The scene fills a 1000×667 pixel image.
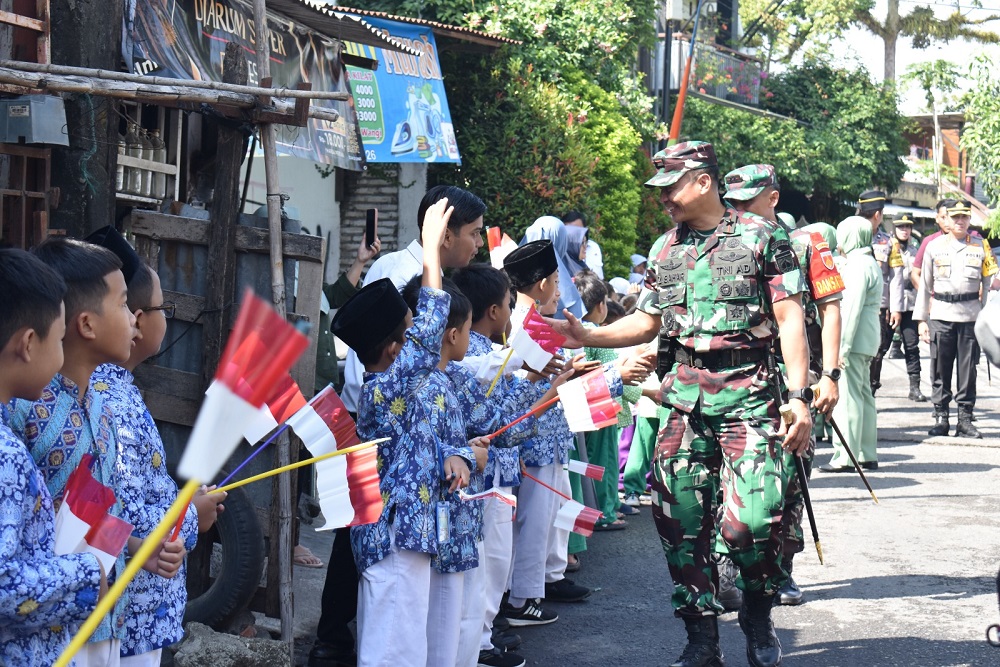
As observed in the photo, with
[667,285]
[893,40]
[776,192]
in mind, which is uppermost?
[893,40]

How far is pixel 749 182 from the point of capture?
6.24 m

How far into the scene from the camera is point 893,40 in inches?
1535

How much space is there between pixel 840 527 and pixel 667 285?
3.83 metres

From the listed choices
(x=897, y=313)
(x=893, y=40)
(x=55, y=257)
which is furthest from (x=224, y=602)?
(x=893, y=40)

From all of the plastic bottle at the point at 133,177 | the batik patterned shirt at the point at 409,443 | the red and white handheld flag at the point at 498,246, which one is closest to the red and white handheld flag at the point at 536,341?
the batik patterned shirt at the point at 409,443

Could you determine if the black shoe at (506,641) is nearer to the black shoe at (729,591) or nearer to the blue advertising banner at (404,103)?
the black shoe at (729,591)

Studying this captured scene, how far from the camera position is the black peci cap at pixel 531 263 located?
19.8 feet

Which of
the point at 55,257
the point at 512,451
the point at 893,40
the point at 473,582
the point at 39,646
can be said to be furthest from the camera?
the point at 893,40

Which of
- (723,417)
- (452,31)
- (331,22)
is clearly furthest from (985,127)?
(723,417)

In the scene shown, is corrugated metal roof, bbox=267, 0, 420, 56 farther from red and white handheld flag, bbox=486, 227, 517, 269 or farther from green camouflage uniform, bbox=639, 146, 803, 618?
green camouflage uniform, bbox=639, 146, 803, 618

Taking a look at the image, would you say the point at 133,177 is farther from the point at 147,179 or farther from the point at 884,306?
the point at 884,306

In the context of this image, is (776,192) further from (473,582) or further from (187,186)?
(187,186)

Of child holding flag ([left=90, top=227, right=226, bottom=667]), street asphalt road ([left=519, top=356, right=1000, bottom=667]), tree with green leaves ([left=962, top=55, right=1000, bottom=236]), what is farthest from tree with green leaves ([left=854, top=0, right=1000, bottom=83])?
child holding flag ([left=90, top=227, right=226, bottom=667])

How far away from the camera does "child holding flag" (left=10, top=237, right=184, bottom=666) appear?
3.00 m
